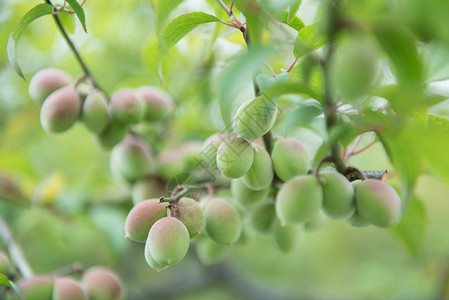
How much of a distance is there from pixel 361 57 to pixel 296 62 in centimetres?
24

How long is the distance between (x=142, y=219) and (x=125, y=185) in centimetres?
38

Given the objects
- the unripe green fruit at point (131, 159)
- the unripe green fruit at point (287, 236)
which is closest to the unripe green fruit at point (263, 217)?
the unripe green fruit at point (287, 236)

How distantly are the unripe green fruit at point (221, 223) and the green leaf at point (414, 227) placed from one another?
0.88 feet

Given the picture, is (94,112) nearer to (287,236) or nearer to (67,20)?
(67,20)

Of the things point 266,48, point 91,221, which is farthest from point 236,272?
point 266,48

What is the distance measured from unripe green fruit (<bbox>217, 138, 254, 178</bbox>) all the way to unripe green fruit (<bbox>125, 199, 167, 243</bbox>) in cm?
10

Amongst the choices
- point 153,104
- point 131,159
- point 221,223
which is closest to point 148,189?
point 131,159

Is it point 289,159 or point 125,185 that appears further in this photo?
point 125,185

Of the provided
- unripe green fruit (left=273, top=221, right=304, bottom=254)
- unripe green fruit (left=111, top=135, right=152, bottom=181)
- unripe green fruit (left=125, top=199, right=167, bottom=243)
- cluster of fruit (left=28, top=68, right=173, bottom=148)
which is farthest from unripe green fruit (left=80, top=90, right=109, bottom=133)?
unripe green fruit (left=273, top=221, right=304, bottom=254)

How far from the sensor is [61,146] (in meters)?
1.68

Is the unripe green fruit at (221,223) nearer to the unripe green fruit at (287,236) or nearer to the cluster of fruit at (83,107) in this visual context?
the unripe green fruit at (287,236)

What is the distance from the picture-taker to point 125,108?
0.73 meters

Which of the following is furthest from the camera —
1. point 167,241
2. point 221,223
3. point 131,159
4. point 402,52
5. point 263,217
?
point 131,159

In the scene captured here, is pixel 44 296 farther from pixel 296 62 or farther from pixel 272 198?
pixel 296 62
